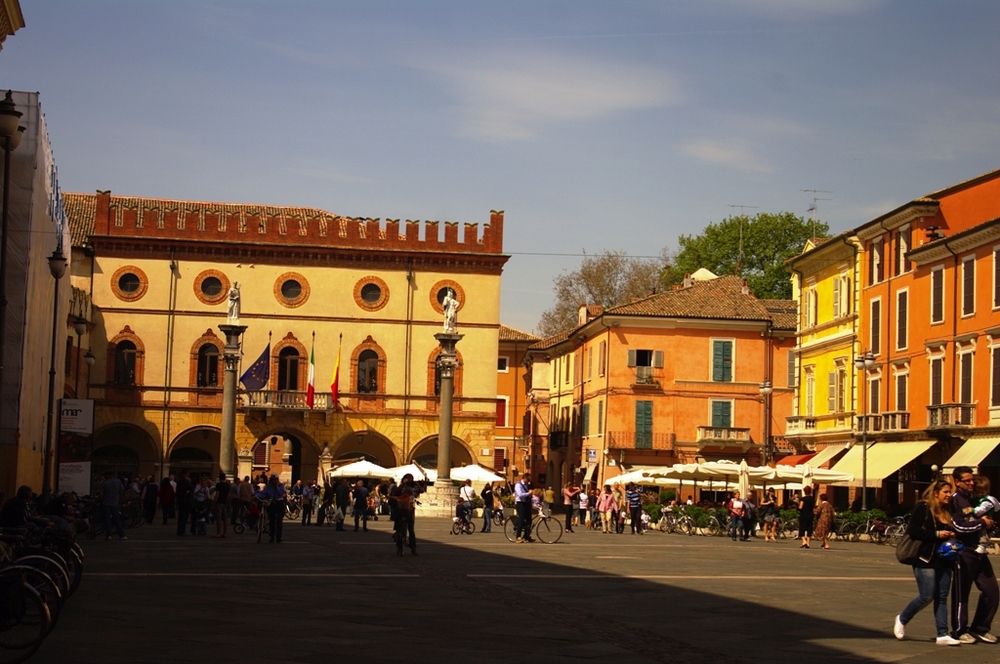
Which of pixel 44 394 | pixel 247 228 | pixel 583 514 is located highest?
pixel 247 228

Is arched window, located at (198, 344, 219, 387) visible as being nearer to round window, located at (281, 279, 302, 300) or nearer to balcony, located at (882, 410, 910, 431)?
round window, located at (281, 279, 302, 300)

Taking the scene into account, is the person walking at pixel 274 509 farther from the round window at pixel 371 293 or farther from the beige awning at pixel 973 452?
the round window at pixel 371 293

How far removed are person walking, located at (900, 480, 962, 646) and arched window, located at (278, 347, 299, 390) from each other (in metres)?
51.8

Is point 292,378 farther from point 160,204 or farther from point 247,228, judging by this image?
point 160,204

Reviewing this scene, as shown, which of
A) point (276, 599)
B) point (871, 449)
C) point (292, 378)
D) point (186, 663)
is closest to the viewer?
point (186, 663)

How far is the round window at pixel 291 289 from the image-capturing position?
64688mm

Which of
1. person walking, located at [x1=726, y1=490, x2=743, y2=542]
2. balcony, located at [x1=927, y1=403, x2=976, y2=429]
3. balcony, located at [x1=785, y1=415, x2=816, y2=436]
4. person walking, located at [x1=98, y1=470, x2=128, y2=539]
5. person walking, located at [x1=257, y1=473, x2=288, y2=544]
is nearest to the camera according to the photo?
person walking, located at [x1=98, y1=470, x2=128, y2=539]

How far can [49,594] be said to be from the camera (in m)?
12.5

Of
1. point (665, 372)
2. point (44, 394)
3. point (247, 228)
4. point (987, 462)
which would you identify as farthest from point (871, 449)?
point (247, 228)

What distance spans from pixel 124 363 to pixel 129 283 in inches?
140

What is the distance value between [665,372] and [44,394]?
1259 inches

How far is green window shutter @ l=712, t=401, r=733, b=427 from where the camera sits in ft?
212

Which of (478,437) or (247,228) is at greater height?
(247,228)

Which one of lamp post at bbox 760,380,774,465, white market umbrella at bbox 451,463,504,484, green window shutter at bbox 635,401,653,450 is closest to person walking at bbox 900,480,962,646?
lamp post at bbox 760,380,774,465
